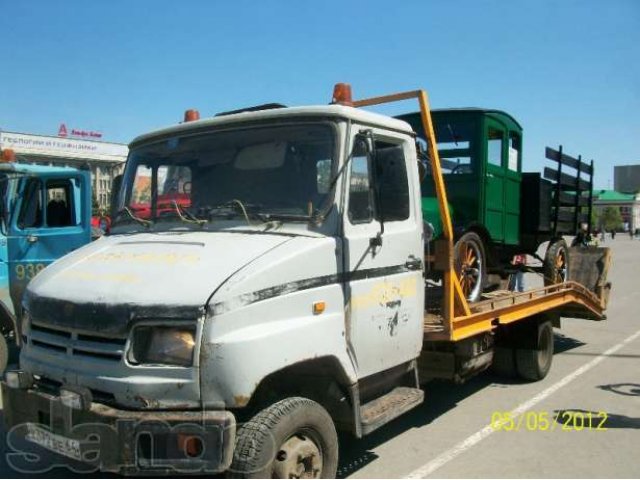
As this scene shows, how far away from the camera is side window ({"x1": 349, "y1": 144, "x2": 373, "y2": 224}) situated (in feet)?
12.1

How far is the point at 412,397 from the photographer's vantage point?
13.9 feet

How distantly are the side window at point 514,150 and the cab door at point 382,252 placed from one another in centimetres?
363

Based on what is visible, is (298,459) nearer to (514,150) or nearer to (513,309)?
(513,309)

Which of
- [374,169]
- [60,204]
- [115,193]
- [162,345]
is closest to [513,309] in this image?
[374,169]

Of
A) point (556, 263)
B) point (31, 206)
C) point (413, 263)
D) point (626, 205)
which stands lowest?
point (556, 263)

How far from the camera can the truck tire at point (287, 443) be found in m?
2.88

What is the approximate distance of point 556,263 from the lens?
27.7 feet

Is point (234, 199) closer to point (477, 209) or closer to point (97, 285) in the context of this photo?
point (97, 285)

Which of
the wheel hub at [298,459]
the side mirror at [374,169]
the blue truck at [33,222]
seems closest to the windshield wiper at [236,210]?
the side mirror at [374,169]

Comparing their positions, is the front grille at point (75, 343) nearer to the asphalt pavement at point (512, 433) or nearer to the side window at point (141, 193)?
the asphalt pavement at point (512, 433)

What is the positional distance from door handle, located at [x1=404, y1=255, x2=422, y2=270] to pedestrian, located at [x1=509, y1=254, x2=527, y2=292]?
165 inches

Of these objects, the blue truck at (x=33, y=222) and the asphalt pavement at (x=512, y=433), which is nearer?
the asphalt pavement at (x=512, y=433)

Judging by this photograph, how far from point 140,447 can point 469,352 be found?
127 inches
